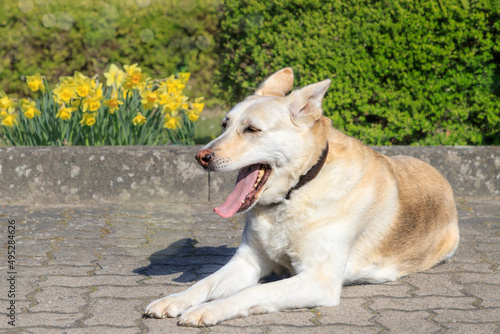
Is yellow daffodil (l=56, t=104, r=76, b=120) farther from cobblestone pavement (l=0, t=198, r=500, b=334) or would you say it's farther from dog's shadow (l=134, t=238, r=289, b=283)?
dog's shadow (l=134, t=238, r=289, b=283)

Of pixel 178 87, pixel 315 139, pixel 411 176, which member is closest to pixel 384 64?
pixel 178 87

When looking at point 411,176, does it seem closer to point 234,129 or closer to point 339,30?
point 234,129

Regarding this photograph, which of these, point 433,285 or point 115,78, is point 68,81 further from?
point 433,285

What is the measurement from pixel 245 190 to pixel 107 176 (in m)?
2.96

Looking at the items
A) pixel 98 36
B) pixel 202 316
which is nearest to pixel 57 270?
pixel 202 316

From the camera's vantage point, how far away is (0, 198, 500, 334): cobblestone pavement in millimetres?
3467

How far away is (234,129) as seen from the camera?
3906mm

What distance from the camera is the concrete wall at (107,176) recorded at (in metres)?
6.38

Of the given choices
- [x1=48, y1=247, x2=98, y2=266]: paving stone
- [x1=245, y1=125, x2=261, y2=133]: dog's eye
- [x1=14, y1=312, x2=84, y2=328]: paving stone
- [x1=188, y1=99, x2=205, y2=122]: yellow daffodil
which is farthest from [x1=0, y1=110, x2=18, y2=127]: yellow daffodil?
[x1=245, y1=125, x2=261, y2=133]: dog's eye

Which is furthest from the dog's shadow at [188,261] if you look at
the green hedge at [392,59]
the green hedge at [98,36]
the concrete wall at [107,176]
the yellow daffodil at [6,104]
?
the green hedge at [98,36]

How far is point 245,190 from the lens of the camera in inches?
152

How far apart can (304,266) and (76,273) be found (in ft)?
4.97

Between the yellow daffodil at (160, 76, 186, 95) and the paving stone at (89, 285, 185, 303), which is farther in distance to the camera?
the yellow daffodil at (160, 76, 186, 95)

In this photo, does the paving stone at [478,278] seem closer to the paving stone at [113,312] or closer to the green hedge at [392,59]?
the paving stone at [113,312]
